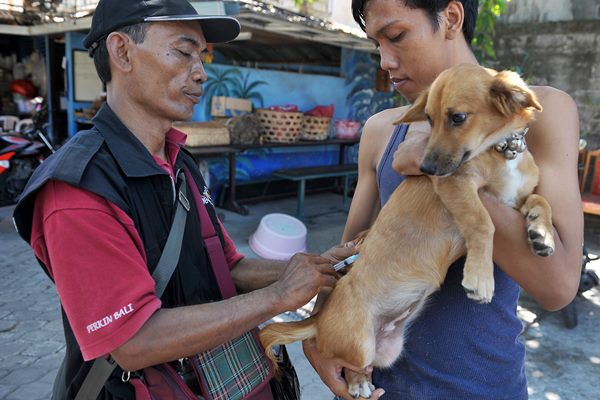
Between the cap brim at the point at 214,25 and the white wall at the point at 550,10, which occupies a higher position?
the white wall at the point at 550,10

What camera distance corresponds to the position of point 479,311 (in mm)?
1584

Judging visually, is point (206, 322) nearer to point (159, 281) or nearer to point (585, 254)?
point (159, 281)

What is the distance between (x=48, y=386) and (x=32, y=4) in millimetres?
7634

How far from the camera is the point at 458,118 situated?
1.65 meters

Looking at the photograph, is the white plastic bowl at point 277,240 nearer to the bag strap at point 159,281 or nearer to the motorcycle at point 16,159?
the motorcycle at point 16,159

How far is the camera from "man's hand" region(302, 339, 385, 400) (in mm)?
1734

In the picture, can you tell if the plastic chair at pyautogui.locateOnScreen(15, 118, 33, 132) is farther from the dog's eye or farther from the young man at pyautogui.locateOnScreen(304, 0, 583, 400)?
the dog's eye

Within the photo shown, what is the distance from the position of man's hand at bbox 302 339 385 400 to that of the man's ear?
4.12ft

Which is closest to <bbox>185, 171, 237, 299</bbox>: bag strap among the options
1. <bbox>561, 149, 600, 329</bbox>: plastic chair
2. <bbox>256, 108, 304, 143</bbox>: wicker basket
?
<bbox>561, 149, 600, 329</bbox>: plastic chair

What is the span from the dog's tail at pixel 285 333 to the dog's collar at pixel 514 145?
3.04 feet

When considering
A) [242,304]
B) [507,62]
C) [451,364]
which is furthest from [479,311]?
[507,62]

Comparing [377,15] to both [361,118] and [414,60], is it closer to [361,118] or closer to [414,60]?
[414,60]

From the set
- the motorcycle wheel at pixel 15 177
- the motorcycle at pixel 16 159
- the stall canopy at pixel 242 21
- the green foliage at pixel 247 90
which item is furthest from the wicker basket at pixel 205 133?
the motorcycle wheel at pixel 15 177

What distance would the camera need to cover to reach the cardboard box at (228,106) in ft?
28.2
